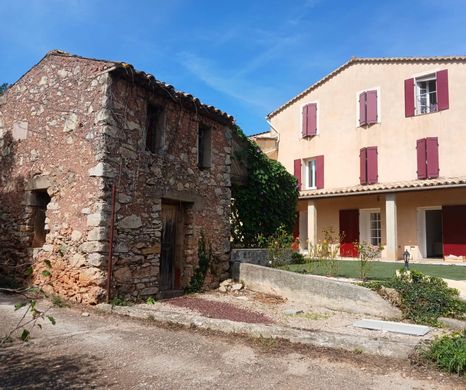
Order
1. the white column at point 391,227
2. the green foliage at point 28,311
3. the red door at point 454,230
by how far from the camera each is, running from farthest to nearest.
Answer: the white column at point 391,227, the red door at point 454,230, the green foliage at point 28,311

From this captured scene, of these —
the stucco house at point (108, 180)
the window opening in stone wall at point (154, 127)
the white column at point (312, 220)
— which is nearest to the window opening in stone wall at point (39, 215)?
the stucco house at point (108, 180)

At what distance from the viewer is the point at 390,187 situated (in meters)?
14.5

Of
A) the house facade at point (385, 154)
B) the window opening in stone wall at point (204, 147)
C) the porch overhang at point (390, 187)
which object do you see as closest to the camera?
the window opening in stone wall at point (204, 147)

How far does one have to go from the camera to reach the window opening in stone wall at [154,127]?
26.0ft

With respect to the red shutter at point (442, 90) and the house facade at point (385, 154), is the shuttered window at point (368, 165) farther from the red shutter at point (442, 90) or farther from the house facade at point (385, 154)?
the red shutter at point (442, 90)

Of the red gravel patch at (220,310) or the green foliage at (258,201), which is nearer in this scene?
the red gravel patch at (220,310)

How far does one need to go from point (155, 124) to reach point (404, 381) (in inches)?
239

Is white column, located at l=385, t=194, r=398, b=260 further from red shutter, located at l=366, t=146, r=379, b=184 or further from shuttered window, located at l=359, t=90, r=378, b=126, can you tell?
shuttered window, located at l=359, t=90, r=378, b=126

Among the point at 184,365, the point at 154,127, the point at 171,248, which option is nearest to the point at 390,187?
the point at 171,248

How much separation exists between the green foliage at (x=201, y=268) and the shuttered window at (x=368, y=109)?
34.7ft

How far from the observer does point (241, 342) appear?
5.00 meters

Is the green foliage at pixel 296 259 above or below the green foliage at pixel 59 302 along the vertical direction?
above

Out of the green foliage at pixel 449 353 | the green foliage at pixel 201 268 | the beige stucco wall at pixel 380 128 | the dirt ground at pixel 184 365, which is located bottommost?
the dirt ground at pixel 184 365

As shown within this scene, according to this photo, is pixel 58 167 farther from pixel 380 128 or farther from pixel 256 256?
pixel 380 128
